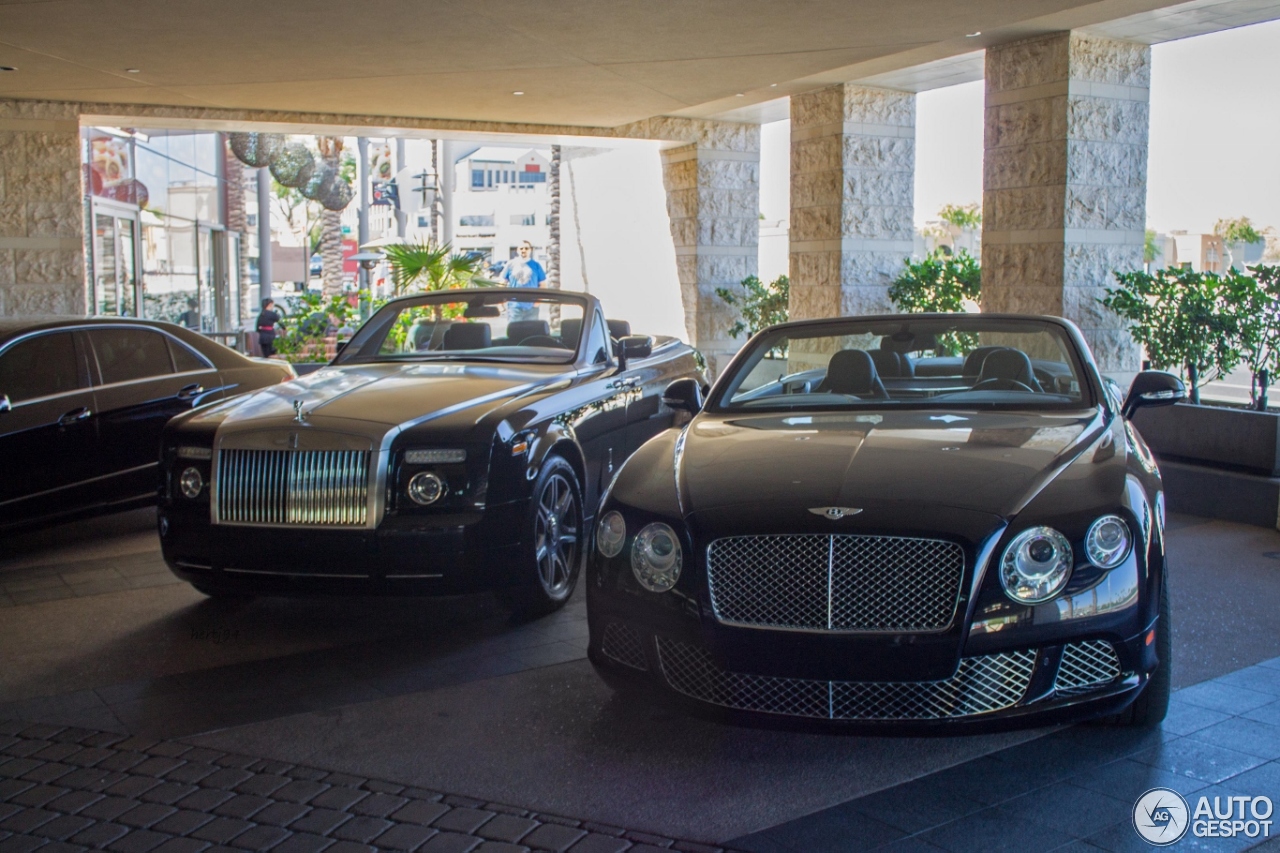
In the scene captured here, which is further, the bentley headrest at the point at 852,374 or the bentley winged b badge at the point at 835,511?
the bentley headrest at the point at 852,374

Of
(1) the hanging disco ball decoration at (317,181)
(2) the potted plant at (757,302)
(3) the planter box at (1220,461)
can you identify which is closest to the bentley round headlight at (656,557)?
(3) the planter box at (1220,461)

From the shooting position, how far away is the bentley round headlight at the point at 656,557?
354cm

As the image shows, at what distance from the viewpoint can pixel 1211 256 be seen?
30.9 meters

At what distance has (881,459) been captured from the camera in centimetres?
375

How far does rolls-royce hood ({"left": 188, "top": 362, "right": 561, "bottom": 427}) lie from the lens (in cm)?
505

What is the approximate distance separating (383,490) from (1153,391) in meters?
3.26

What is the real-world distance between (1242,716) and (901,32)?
804 centimetres

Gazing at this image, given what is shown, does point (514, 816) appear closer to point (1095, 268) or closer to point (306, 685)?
point (306, 685)

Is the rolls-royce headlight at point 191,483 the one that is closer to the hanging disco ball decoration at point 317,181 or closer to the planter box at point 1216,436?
the planter box at point 1216,436

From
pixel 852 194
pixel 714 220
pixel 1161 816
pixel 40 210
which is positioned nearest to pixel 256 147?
pixel 40 210

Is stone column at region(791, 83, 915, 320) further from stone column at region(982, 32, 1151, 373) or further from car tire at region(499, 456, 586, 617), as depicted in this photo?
car tire at region(499, 456, 586, 617)

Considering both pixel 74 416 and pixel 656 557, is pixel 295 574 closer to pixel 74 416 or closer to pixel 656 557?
pixel 656 557

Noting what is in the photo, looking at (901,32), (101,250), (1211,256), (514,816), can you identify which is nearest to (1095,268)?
(901,32)

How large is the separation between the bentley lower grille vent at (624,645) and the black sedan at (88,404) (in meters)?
4.19
